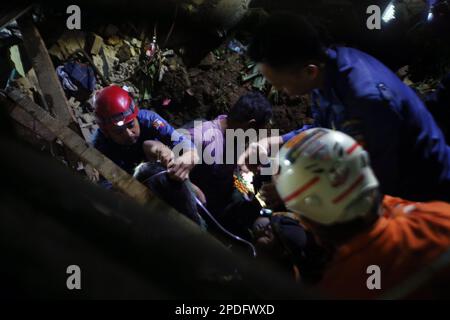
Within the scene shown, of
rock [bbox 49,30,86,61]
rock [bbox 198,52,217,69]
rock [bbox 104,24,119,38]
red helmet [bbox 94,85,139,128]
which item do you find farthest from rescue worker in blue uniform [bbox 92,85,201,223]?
rock [bbox 104,24,119,38]

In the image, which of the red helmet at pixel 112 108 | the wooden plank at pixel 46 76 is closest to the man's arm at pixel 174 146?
the red helmet at pixel 112 108

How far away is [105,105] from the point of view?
3424mm

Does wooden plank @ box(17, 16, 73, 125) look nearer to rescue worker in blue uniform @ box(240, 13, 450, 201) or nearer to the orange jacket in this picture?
rescue worker in blue uniform @ box(240, 13, 450, 201)

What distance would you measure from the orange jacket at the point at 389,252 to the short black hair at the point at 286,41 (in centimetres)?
108

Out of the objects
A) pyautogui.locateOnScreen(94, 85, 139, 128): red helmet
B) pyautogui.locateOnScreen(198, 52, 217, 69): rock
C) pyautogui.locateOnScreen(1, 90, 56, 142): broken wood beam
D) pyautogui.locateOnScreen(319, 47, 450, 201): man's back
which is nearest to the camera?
pyautogui.locateOnScreen(319, 47, 450, 201): man's back

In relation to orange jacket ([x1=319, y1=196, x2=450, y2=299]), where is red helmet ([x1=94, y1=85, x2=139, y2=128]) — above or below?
above

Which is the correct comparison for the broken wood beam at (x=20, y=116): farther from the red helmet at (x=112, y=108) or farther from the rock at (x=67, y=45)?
the rock at (x=67, y=45)

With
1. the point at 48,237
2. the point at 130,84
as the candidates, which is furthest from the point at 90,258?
the point at 130,84

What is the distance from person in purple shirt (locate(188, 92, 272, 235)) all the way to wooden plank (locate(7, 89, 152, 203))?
1406 millimetres

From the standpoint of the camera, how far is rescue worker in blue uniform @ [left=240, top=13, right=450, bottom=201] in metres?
2.05

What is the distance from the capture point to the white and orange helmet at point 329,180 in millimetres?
1590

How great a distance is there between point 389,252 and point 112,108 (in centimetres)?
273

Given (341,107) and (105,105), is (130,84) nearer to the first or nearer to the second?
(105,105)
